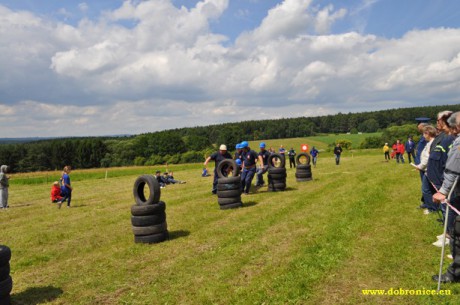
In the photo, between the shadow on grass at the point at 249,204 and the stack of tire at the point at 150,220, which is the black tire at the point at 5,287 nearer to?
the stack of tire at the point at 150,220

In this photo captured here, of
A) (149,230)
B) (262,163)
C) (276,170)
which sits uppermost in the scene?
(262,163)

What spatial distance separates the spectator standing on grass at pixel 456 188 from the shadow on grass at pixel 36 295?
6.53 m

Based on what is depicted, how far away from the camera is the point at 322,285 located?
5.67 m

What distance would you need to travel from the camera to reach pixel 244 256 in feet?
24.0

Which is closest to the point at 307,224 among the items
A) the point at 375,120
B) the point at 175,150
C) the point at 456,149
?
the point at 456,149

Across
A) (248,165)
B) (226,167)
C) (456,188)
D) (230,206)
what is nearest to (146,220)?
(230,206)

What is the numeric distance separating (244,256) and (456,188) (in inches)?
163

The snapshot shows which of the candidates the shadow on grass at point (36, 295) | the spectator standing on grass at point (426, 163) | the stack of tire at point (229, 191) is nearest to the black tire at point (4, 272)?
the shadow on grass at point (36, 295)

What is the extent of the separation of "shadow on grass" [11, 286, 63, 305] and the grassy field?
35 millimetres

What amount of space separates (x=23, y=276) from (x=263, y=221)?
20.2ft

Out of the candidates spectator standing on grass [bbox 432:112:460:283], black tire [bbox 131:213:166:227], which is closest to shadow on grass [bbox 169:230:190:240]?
black tire [bbox 131:213:166:227]

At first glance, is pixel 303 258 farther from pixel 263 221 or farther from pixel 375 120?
pixel 375 120

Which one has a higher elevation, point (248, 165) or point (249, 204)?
point (248, 165)

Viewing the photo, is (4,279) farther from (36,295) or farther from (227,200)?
(227,200)
